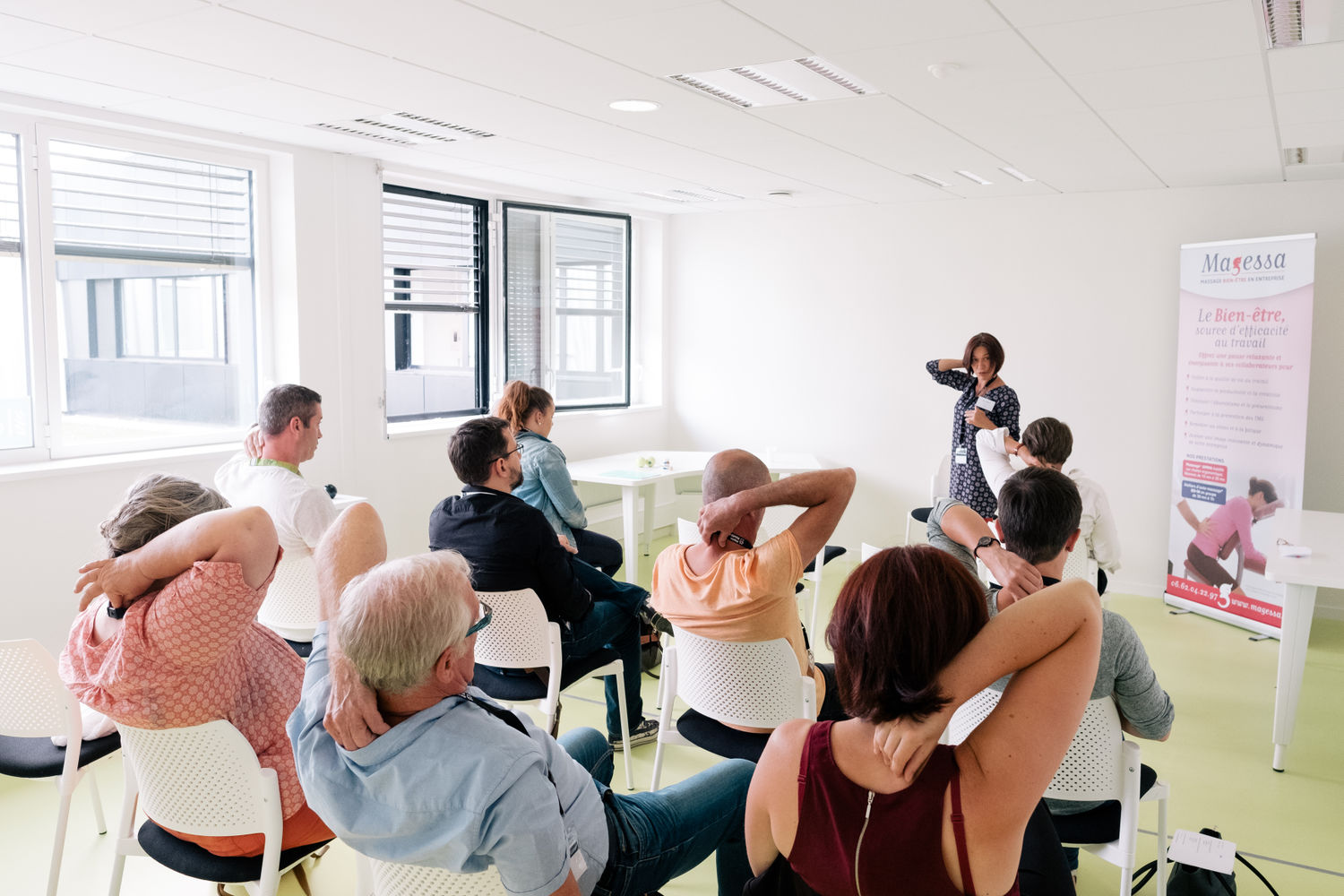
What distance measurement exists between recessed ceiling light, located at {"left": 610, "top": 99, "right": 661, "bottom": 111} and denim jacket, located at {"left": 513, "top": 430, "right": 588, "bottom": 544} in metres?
1.42

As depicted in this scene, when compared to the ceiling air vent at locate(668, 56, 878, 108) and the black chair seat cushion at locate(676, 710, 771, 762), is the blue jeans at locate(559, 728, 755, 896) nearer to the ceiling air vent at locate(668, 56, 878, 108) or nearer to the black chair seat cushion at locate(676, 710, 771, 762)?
the black chair seat cushion at locate(676, 710, 771, 762)

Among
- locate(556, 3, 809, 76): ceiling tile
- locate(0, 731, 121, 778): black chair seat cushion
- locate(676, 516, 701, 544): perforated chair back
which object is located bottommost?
locate(0, 731, 121, 778): black chair seat cushion

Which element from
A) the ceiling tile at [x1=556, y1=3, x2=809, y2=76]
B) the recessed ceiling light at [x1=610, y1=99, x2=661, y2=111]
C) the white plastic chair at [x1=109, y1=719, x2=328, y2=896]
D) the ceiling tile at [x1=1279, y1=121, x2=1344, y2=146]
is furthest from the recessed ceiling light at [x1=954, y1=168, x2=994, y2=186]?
the white plastic chair at [x1=109, y1=719, x2=328, y2=896]

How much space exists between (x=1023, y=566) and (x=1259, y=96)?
2.42 m

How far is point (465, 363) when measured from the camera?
6.31m

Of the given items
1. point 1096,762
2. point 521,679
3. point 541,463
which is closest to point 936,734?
point 1096,762

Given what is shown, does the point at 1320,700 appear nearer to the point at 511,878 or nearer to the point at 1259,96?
the point at 1259,96

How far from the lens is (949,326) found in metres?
6.51

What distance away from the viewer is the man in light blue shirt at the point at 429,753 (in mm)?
1443

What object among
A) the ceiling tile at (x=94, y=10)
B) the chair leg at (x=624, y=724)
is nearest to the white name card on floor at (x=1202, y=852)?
the chair leg at (x=624, y=724)

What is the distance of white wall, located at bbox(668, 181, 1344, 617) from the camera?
562 centimetres

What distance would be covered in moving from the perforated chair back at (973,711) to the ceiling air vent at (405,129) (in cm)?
318

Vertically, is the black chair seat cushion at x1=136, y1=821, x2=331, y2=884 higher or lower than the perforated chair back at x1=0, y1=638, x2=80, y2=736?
lower

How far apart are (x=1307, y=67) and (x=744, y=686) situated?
2.58m
